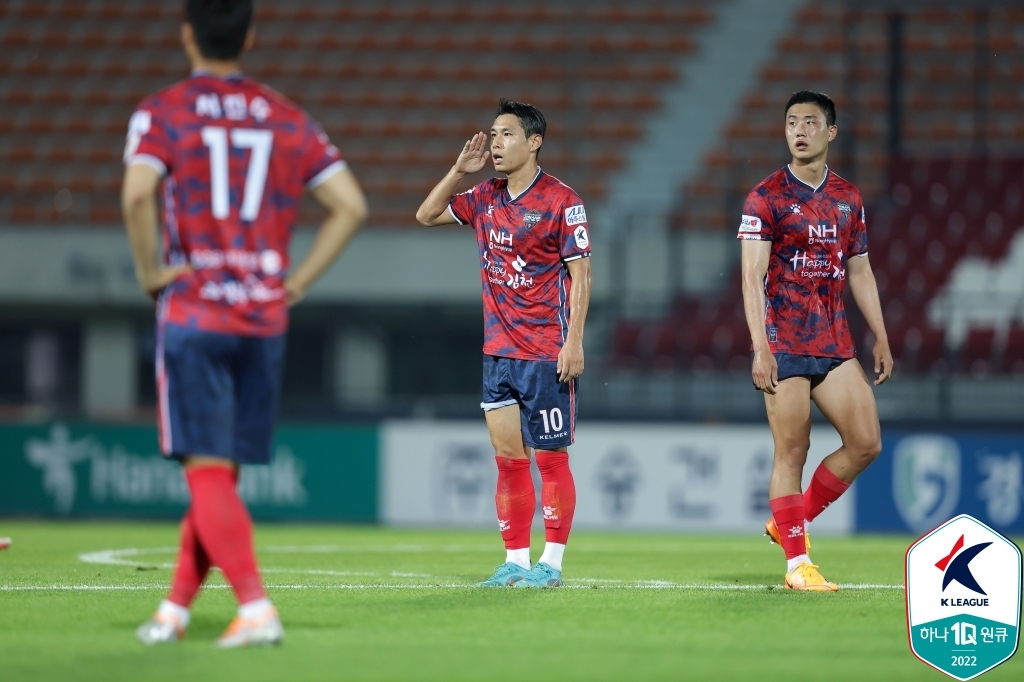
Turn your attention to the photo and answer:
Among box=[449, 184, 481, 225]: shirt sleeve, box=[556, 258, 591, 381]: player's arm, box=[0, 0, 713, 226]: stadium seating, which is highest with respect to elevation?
box=[0, 0, 713, 226]: stadium seating

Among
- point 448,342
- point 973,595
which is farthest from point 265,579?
point 448,342

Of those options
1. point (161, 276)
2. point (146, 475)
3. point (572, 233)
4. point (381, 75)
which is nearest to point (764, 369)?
point (572, 233)

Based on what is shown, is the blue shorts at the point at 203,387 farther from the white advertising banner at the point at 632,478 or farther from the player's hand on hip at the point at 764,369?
the white advertising banner at the point at 632,478

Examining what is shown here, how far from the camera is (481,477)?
43.2 ft

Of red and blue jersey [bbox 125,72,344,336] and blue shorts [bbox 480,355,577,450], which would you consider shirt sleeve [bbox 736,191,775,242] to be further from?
red and blue jersey [bbox 125,72,344,336]

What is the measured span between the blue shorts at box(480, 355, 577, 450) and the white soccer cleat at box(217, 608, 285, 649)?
2.40 m

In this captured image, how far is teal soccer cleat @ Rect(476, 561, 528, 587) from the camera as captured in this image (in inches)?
245

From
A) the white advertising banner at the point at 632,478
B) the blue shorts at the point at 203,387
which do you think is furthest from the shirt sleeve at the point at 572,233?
the white advertising banner at the point at 632,478

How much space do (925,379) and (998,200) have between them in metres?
4.06

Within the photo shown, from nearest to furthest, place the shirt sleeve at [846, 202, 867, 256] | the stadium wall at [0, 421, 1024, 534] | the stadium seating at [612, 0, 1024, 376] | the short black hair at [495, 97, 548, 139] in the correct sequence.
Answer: the short black hair at [495, 97, 548, 139] → the shirt sleeve at [846, 202, 867, 256] → the stadium wall at [0, 421, 1024, 534] → the stadium seating at [612, 0, 1024, 376]

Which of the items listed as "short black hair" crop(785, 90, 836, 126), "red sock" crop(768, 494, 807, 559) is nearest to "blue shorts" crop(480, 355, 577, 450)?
"red sock" crop(768, 494, 807, 559)

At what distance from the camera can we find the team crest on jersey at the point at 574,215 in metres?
6.48

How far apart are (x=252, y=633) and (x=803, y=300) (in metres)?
3.37

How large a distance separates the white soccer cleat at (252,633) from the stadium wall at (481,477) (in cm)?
890
